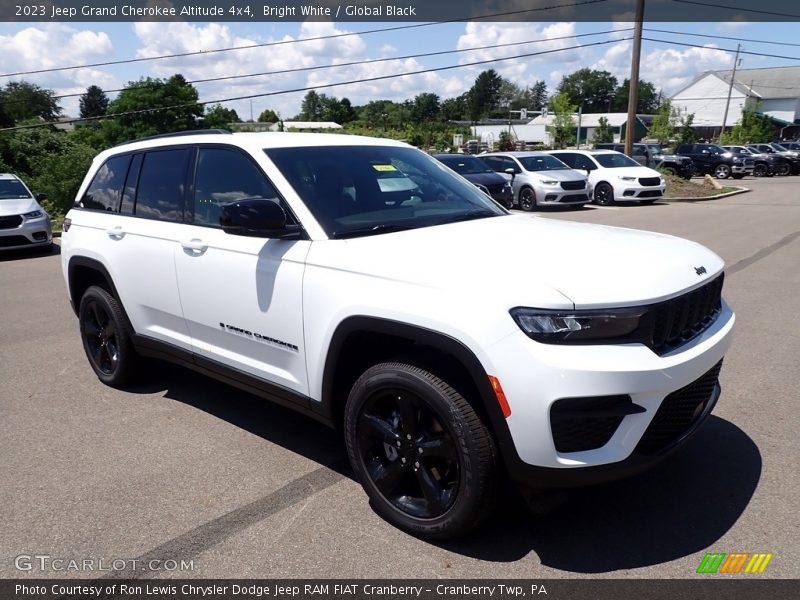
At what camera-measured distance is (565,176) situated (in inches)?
744

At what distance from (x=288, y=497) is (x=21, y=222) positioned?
1144 cm

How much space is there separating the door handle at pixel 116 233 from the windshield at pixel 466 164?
14.1m

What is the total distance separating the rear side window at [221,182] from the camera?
379 centimetres

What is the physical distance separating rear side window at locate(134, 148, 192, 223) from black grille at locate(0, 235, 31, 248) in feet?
30.6

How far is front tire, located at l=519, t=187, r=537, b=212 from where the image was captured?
18922 millimetres

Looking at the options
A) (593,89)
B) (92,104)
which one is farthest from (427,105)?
(92,104)

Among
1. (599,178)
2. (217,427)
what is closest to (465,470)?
(217,427)

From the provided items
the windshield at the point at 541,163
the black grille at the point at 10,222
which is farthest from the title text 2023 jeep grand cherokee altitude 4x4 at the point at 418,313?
the windshield at the point at 541,163

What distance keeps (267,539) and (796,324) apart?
19.2 ft

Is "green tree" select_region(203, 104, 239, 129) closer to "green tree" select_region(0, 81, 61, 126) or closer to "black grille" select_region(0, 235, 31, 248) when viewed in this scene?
"green tree" select_region(0, 81, 61, 126)

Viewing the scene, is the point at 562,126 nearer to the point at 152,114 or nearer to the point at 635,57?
the point at 635,57

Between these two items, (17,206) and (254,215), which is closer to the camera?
(254,215)

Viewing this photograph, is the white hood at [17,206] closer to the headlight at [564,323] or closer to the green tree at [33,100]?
the headlight at [564,323]

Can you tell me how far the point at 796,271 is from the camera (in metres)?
9.33
